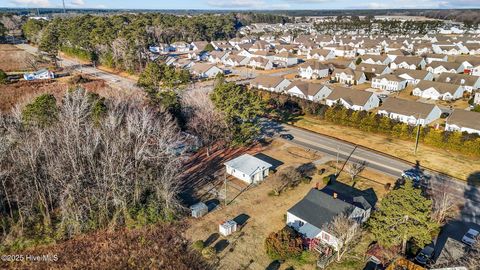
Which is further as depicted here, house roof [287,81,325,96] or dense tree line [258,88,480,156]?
house roof [287,81,325,96]

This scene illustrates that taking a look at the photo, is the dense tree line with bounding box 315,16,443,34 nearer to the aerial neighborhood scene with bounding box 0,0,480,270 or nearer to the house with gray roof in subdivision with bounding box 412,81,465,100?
the house with gray roof in subdivision with bounding box 412,81,465,100

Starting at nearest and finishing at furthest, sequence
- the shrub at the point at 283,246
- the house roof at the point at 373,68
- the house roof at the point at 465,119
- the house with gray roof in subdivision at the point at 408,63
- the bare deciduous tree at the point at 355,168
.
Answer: the shrub at the point at 283,246, the bare deciduous tree at the point at 355,168, the house roof at the point at 465,119, the house roof at the point at 373,68, the house with gray roof in subdivision at the point at 408,63

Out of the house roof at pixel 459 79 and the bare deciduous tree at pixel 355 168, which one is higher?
the house roof at pixel 459 79

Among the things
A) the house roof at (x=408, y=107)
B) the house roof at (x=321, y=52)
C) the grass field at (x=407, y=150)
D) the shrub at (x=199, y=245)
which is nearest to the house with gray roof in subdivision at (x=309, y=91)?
the grass field at (x=407, y=150)

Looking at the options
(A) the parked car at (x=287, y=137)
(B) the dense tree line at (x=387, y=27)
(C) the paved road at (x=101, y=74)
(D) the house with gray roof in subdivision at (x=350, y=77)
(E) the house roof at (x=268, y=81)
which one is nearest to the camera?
(A) the parked car at (x=287, y=137)

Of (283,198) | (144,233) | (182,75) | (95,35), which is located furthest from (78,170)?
(95,35)

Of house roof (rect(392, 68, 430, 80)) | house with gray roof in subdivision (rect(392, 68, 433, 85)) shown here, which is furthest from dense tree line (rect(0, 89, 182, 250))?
house roof (rect(392, 68, 430, 80))

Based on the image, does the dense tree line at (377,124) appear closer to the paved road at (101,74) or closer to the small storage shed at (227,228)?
the paved road at (101,74)
